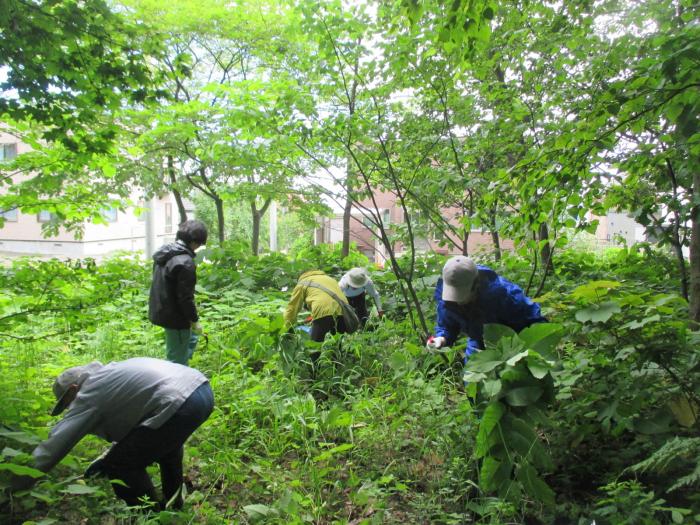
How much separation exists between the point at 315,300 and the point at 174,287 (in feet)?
4.37

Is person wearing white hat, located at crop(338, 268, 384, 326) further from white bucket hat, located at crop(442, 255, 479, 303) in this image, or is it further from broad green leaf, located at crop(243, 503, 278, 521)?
broad green leaf, located at crop(243, 503, 278, 521)

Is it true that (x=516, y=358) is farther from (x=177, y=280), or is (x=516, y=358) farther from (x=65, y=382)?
(x=177, y=280)

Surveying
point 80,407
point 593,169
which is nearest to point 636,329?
point 593,169

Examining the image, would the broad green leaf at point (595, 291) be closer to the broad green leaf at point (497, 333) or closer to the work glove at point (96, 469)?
the broad green leaf at point (497, 333)

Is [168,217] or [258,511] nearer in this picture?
[258,511]

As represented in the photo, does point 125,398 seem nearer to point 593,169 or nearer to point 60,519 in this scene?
point 60,519

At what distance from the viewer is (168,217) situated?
29.0m

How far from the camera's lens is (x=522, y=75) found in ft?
17.3

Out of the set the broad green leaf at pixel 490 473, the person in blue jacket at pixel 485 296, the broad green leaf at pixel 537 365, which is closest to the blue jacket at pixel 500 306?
the person in blue jacket at pixel 485 296

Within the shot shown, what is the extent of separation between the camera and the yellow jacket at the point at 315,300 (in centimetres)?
465

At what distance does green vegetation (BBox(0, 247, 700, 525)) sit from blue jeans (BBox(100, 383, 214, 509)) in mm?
125

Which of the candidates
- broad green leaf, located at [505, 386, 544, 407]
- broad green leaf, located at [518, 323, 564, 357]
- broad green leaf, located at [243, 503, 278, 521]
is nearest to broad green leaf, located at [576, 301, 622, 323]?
broad green leaf, located at [518, 323, 564, 357]

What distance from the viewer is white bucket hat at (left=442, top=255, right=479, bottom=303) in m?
3.02

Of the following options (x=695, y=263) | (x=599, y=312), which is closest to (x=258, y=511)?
(x=599, y=312)
